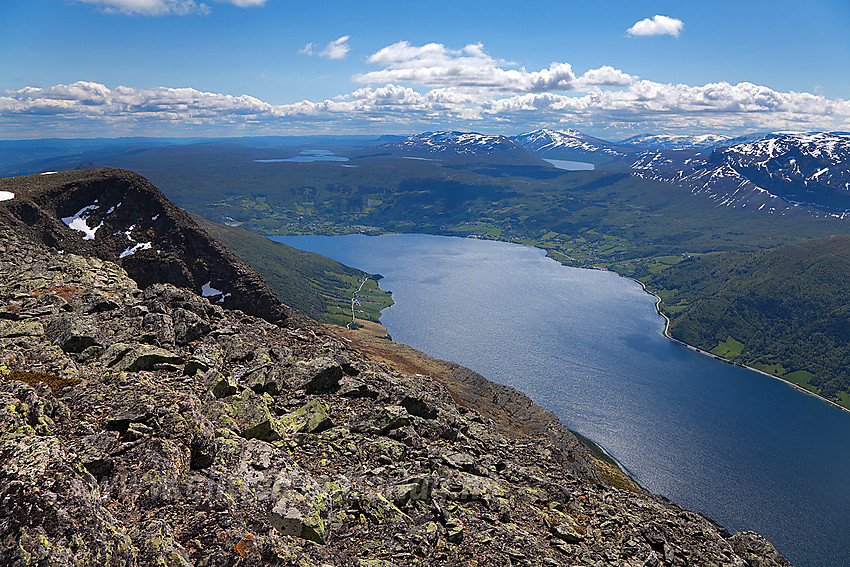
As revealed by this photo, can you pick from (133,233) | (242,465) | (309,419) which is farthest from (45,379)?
(133,233)

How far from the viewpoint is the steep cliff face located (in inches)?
2800

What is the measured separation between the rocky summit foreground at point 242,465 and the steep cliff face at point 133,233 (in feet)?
56.3

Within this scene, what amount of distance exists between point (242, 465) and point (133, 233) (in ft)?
216

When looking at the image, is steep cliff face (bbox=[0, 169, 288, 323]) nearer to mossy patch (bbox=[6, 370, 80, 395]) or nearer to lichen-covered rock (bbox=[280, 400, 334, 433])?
lichen-covered rock (bbox=[280, 400, 334, 433])

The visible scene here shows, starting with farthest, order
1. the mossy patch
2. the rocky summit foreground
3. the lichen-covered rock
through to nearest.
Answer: the lichen-covered rock, the mossy patch, the rocky summit foreground

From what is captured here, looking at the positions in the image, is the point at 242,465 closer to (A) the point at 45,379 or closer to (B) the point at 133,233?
(A) the point at 45,379

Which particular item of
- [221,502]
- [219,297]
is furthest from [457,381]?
[221,502]

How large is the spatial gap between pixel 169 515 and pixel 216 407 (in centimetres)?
1133

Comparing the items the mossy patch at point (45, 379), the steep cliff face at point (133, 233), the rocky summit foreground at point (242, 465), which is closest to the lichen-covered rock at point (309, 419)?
the rocky summit foreground at point (242, 465)

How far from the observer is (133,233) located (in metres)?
76.9

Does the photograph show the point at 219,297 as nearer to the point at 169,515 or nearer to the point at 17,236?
the point at 17,236

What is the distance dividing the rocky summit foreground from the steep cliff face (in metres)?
17.2

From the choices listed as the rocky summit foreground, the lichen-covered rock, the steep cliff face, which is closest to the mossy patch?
the rocky summit foreground

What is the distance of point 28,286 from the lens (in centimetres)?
4756
